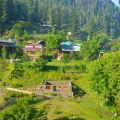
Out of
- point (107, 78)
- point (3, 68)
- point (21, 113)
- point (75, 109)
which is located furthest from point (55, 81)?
point (21, 113)

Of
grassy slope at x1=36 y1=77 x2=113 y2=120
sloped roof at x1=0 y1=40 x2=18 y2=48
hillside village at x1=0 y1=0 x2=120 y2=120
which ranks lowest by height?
grassy slope at x1=36 y1=77 x2=113 y2=120

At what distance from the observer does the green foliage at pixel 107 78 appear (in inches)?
1253

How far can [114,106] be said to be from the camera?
3325 cm

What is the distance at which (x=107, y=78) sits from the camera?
33.3 meters

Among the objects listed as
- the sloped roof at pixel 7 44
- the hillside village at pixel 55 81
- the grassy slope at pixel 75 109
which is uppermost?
the sloped roof at pixel 7 44

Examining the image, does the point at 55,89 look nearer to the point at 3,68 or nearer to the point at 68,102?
the point at 68,102

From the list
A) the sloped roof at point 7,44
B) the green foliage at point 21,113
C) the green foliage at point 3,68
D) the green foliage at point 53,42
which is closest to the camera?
the green foliage at point 21,113

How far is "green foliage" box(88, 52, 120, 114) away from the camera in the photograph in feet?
104

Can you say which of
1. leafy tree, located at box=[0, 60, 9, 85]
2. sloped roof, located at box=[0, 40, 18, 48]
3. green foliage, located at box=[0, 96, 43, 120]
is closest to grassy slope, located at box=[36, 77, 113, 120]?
green foliage, located at box=[0, 96, 43, 120]

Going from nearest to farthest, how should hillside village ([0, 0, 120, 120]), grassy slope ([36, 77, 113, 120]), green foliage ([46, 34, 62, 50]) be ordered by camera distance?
hillside village ([0, 0, 120, 120]), grassy slope ([36, 77, 113, 120]), green foliage ([46, 34, 62, 50])

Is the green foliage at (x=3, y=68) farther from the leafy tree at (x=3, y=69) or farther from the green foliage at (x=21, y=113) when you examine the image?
the green foliage at (x=21, y=113)

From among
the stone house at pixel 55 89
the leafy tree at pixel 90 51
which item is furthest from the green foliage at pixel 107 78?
the leafy tree at pixel 90 51

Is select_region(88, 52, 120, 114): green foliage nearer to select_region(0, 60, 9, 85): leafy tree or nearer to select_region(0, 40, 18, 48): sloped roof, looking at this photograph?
select_region(0, 60, 9, 85): leafy tree

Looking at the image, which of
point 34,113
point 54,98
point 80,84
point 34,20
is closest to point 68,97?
point 54,98
